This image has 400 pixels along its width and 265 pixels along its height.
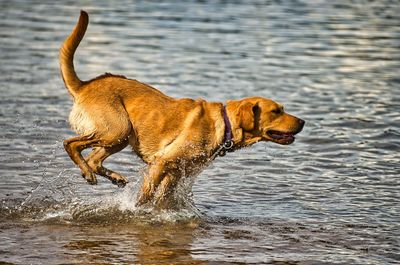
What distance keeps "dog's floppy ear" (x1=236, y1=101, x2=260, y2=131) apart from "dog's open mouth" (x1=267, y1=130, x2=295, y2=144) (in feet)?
0.69

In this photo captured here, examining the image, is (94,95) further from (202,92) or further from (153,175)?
(202,92)

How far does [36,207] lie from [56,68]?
8157mm

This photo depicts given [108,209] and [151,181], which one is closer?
[151,181]

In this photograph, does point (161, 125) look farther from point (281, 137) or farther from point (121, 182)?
point (281, 137)

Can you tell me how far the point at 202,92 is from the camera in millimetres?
15305

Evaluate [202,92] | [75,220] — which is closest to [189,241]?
[75,220]

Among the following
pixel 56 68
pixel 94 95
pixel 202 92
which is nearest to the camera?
pixel 94 95

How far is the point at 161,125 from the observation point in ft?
29.2

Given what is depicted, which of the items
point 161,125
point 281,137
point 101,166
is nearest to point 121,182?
point 101,166

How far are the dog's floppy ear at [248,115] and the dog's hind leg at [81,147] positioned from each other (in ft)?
4.48

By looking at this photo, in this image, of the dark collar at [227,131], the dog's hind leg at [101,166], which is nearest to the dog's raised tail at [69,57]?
the dog's hind leg at [101,166]

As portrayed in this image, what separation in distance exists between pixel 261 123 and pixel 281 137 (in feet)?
0.81

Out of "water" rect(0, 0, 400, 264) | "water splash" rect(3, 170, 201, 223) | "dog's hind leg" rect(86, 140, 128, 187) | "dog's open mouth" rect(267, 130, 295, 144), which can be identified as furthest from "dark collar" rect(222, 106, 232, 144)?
"dog's hind leg" rect(86, 140, 128, 187)

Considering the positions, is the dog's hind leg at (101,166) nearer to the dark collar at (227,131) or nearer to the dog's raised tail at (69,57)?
the dog's raised tail at (69,57)
